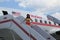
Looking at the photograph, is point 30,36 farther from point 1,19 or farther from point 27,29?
point 1,19

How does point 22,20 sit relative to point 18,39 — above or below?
above

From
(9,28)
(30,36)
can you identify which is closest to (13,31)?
(9,28)

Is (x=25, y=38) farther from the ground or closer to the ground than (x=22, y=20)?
closer to the ground

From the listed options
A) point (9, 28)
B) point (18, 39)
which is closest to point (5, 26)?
point (9, 28)

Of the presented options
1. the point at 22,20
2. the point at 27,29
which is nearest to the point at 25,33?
the point at 27,29

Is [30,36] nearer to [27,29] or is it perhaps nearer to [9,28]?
[27,29]

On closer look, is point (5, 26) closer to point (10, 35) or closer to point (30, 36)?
point (10, 35)

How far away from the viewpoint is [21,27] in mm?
5414

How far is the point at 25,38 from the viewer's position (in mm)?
5320

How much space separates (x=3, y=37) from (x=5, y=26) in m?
0.30

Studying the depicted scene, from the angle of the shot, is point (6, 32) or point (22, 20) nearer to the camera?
point (6, 32)

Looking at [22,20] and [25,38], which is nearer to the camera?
[25,38]

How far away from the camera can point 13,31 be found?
5336 millimetres

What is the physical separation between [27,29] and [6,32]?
1.85 feet
